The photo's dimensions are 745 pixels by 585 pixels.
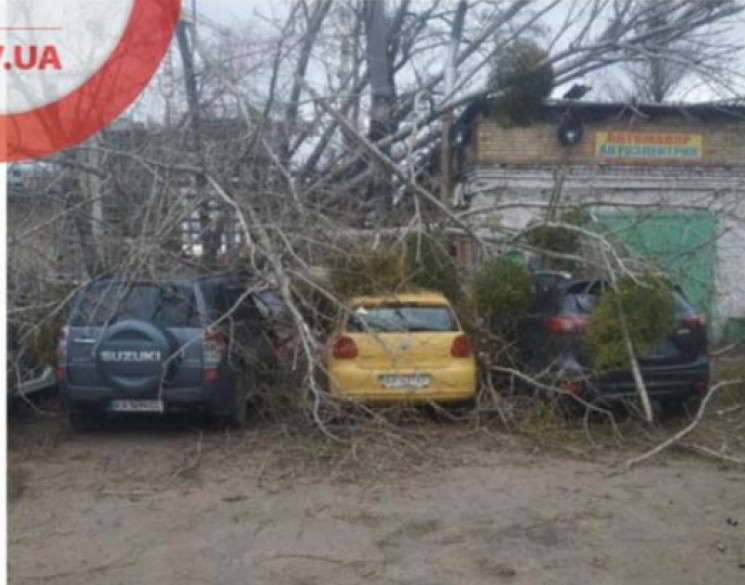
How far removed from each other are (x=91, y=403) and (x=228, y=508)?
273 cm

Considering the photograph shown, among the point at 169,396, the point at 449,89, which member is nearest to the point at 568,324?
the point at 169,396

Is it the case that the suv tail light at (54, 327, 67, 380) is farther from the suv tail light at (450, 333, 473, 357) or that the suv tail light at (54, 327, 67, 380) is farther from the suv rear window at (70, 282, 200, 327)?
the suv tail light at (450, 333, 473, 357)

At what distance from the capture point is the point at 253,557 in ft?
16.8

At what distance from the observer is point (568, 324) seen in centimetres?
870

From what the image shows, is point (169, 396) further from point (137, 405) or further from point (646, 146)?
point (646, 146)

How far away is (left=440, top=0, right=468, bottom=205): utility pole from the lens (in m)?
15.7

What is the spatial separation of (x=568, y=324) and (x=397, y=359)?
1.84 metres

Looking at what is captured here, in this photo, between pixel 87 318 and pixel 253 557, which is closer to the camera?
pixel 253 557

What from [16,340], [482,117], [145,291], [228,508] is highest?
[482,117]

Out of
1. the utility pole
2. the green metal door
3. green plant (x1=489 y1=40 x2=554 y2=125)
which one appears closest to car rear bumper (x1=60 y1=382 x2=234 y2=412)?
the green metal door

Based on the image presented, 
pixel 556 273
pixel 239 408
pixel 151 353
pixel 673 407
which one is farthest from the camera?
pixel 556 273

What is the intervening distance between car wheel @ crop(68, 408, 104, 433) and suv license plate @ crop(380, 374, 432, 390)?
2980 millimetres

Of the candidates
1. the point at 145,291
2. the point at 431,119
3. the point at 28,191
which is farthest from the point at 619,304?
the point at 431,119

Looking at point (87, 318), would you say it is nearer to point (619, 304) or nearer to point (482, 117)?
point (619, 304)
